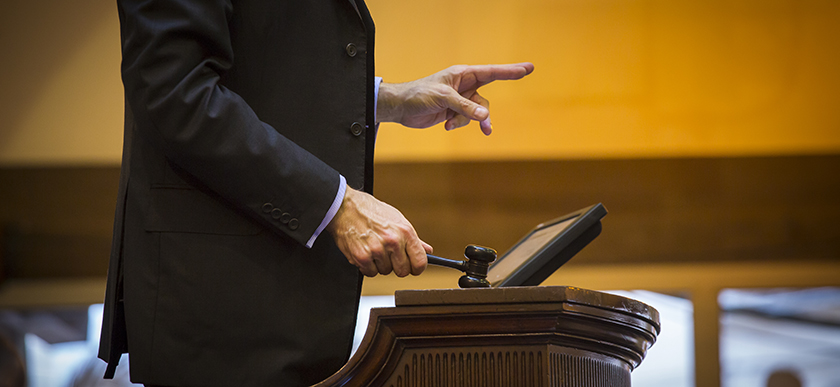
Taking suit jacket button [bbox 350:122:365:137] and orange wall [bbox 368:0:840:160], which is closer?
suit jacket button [bbox 350:122:365:137]

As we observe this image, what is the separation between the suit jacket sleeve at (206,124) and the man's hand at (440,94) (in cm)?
39

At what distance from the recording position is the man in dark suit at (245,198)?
716mm

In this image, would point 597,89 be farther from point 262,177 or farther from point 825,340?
point 262,177

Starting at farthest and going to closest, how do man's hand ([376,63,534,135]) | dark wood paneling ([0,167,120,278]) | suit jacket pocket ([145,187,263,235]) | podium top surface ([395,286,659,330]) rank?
dark wood paneling ([0,167,120,278]), man's hand ([376,63,534,135]), suit jacket pocket ([145,187,263,235]), podium top surface ([395,286,659,330])

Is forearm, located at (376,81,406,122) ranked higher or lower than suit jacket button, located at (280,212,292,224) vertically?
higher

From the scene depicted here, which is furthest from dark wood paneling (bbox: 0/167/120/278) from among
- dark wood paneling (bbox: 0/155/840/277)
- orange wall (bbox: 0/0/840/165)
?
orange wall (bbox: 0/0/840/165)

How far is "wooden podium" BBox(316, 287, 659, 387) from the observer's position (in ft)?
2.15

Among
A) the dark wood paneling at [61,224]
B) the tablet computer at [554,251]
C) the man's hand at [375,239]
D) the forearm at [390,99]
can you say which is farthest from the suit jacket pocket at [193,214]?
the dark wood paneling at [61,224]

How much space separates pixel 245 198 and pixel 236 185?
2 cm

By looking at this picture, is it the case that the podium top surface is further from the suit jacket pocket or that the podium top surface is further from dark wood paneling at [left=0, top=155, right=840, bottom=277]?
dark wood paneling at [left=0, top=155, right=840, bottom=277]

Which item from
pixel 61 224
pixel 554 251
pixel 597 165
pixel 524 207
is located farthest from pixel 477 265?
pixel 61 224

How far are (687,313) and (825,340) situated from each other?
75cm

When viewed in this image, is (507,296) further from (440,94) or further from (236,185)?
(440,94)

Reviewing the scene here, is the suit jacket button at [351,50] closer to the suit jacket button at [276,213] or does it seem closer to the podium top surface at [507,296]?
the suit jacket button at [276,213]
